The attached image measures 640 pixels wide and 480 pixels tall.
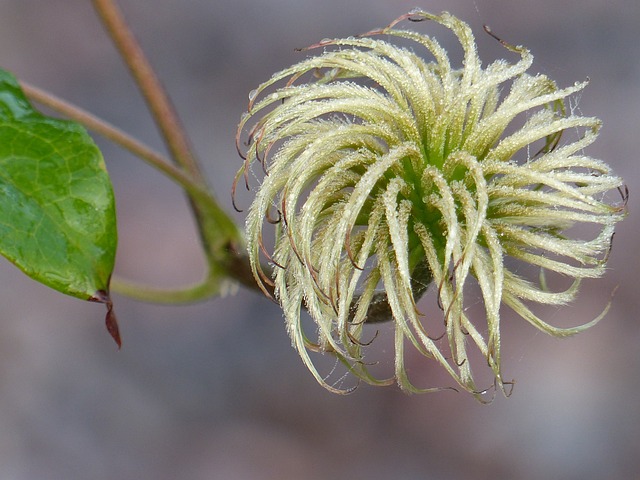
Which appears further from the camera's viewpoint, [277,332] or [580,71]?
[580,71]

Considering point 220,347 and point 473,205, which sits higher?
point 473,205

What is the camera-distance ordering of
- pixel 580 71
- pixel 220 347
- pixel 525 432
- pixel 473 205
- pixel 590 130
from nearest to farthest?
pixel 473 205 < pixel 590 130 < pixel 525 432 < pixel 220 347 < pixel 580 71

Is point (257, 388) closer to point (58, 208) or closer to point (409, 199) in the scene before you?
point (58, 208)

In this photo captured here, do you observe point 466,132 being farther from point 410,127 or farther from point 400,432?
point 400,432

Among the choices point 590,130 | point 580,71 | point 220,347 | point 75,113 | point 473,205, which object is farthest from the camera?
point 580,71

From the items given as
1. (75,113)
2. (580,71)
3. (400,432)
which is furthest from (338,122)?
(580,71)

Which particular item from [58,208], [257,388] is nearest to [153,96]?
[58,208]

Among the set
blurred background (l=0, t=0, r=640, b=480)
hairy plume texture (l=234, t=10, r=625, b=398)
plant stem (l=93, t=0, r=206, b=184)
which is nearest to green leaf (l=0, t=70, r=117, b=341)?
hairy plume texture (l=234, t=10, r=625, b=398)
